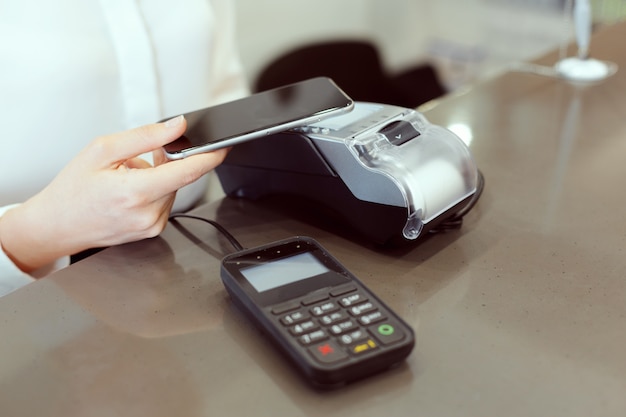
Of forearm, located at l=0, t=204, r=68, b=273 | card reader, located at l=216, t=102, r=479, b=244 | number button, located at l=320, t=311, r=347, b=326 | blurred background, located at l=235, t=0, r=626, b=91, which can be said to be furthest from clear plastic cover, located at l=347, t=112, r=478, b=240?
blurred background, located at l=235, t=0, r=626, b=91

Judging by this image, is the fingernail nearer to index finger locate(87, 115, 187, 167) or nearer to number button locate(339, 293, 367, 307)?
index finger locate(87, 115, 187, 167)

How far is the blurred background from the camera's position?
5.79 ft

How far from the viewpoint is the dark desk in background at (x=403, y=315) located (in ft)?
1.19

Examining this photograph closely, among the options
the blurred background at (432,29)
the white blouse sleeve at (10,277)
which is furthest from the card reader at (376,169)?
the blurred background at (432,29)

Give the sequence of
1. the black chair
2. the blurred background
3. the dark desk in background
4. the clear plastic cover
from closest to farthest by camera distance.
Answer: the dark desk in background
the clear plastic cover
the black chair
the blurred background

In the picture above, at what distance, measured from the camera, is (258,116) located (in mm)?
502

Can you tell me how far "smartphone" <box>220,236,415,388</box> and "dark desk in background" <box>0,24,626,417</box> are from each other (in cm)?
1

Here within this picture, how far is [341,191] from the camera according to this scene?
19.7 inches

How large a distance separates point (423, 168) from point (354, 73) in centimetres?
105

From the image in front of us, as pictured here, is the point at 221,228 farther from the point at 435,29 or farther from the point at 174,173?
the point at 435,29

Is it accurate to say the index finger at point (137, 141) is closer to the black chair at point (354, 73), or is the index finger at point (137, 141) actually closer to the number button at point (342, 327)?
the number button at point (342, 327)

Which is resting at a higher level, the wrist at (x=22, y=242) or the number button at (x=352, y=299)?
the wrist at (x=22, y=242)

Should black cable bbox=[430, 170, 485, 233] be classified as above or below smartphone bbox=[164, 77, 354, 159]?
below

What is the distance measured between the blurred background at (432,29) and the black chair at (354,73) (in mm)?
150
